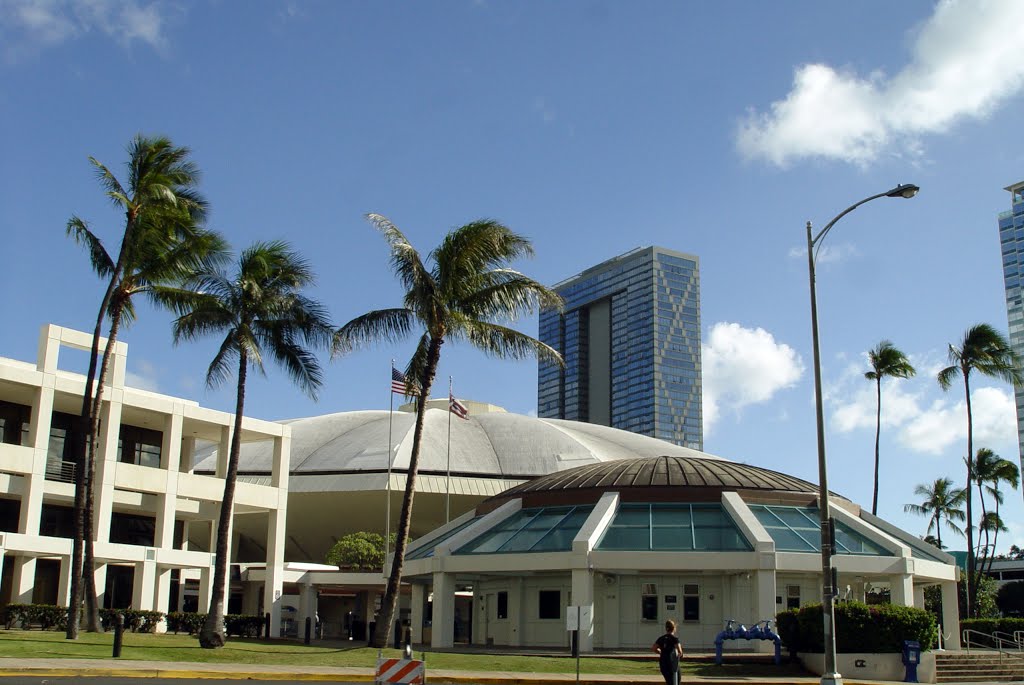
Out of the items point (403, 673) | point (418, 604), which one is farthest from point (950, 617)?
point (403, 673)

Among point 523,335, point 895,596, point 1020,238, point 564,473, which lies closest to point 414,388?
point 523,335

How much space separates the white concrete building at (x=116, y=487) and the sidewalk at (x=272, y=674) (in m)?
16.2

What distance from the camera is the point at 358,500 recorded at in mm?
62344

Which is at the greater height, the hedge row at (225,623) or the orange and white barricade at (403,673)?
the orange and white barricade at (403,673)

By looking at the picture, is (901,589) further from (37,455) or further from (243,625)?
(37,455)

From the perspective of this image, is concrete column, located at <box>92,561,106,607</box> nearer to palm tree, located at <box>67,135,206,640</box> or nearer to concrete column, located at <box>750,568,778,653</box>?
palm tree, located at <box>67,135,206,640</box>

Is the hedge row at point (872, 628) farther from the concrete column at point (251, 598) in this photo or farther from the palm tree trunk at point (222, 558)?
the concrete column at point (251, 598)

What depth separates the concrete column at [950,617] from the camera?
1555 inches

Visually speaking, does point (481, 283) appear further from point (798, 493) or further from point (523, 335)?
point (798, 493)

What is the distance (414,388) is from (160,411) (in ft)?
49.0

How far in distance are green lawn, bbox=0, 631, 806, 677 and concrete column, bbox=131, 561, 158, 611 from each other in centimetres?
1043

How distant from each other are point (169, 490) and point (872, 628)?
30098mm

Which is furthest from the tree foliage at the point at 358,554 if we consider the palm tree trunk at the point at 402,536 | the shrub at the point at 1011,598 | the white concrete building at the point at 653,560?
the shrub at the point at 1011,598

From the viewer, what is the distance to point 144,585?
142 feet
